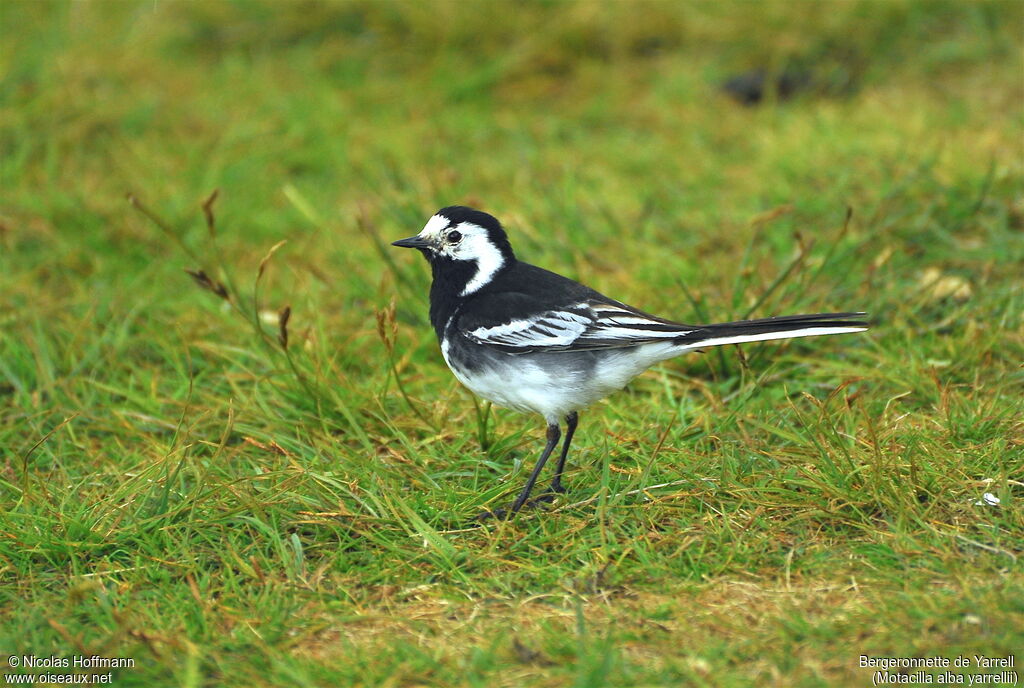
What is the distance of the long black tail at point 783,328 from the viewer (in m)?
3.73

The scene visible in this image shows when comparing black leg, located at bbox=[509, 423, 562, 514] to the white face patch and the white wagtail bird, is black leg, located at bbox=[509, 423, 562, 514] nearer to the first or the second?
the white wagtail bird

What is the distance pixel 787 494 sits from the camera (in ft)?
12.7

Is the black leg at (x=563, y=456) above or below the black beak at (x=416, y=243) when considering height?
below

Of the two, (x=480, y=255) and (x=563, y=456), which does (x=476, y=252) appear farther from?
(x=563, y=456)

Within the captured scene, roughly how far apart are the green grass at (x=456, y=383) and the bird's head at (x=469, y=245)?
12.0 inches

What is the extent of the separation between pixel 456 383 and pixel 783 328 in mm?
1858

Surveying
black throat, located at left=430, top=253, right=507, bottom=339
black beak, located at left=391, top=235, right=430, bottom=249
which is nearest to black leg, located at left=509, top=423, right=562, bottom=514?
black throat, located at left=430, top=253, right=507, bottom=339

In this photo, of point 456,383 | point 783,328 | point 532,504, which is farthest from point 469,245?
point 783,328

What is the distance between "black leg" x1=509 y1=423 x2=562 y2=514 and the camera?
13.4 feet

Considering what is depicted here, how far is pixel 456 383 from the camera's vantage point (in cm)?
519

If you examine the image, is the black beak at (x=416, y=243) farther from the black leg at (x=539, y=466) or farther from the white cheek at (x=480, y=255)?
the black leg at (x=539, y=466)

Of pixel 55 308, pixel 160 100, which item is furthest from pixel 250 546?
pixel 160 100

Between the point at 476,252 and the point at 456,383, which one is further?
the point at 456,383

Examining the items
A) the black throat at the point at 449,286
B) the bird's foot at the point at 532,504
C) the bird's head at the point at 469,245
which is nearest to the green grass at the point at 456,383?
the bird's foot at the point at 532,504
